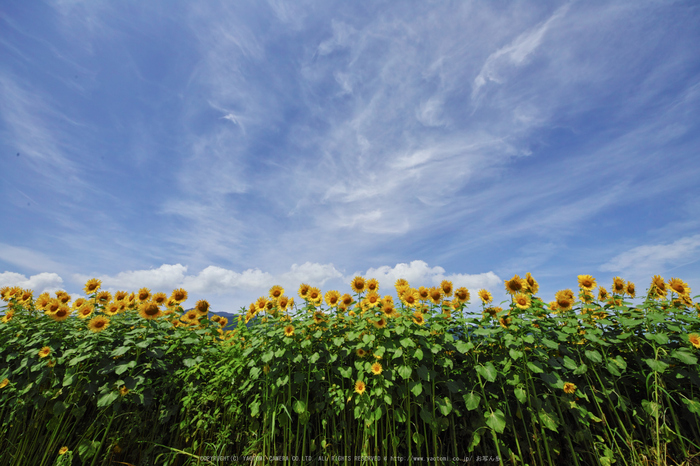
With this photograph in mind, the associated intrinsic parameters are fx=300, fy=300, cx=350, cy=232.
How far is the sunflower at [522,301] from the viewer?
10.8 ft

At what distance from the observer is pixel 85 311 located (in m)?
4.15

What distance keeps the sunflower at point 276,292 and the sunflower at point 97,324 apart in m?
2.15

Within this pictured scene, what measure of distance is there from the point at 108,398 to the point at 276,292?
2.14 metres

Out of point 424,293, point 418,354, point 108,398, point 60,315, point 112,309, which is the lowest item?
point 108,398

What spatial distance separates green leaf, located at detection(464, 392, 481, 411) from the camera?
297 cm

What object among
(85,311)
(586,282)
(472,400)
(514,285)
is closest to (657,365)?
(586,282)

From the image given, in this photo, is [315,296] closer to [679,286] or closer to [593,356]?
[593,356]

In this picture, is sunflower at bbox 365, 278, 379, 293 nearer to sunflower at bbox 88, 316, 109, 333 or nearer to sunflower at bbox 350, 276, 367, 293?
sunflower at bbox 350, 276, 367, 293

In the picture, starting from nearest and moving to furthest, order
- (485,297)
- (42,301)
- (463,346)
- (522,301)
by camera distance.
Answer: (463,346) → (522,301) → (485,297) → (42,301)

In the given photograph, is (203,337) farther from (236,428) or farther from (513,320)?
(513,320)

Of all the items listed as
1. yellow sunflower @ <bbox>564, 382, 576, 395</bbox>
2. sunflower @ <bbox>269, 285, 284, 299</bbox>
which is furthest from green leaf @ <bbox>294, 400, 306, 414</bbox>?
yellow sunflower @ <bbox>564, 382, 576, 395</bbox>

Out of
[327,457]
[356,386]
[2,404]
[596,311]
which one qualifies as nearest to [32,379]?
[2,404]

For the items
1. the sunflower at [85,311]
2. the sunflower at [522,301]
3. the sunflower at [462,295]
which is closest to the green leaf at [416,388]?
the sunflower at [462,295]

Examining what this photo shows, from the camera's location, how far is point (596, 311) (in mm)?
3477
